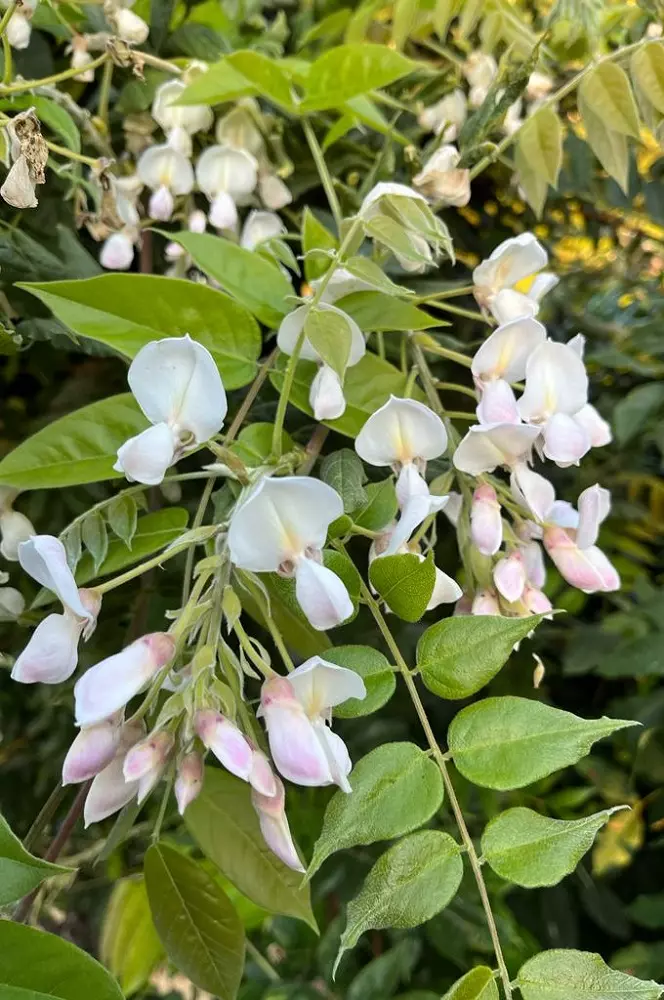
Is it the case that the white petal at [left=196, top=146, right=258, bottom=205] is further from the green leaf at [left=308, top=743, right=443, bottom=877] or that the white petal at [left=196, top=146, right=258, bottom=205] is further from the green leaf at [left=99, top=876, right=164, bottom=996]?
the green leaf at [left=99, top=876, right=164, bottom=996]

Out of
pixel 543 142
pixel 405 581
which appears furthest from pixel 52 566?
pixel 543 142

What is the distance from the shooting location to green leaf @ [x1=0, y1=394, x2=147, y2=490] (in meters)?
0.35

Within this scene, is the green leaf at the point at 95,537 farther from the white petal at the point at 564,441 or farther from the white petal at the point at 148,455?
the white petal at the point at 564,441

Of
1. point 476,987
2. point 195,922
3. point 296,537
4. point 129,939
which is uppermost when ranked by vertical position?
point 296,537

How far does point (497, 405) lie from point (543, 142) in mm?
221

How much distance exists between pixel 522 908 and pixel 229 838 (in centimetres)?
53

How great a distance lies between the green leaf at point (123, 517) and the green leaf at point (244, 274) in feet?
0.39

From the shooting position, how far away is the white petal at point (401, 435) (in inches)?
13.3

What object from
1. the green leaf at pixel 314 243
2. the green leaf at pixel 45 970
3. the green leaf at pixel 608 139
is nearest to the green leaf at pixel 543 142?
the green leaf at pixel 608 139

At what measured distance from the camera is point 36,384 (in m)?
0.63

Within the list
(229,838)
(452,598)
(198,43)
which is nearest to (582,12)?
(198,43)

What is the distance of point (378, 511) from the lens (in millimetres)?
348

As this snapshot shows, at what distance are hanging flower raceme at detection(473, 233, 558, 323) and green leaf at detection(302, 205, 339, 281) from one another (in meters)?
0.08

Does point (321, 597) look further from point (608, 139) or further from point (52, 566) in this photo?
point (608, 139)
